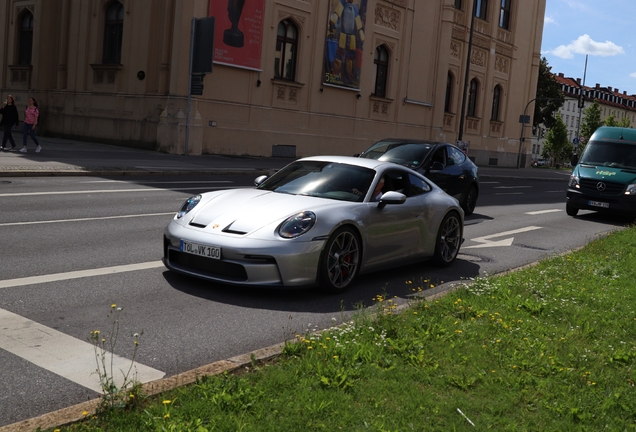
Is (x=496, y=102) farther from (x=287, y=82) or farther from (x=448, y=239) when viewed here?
(x=448, y=239)

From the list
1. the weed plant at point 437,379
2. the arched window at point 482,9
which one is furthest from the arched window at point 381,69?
the weed plant at point 437,379

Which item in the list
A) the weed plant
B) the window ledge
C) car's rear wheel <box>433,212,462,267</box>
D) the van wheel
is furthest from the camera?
the window ledge

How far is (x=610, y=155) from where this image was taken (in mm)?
20328

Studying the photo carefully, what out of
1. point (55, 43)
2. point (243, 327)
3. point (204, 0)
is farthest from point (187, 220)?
point (55, 43)

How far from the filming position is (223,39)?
30.8m

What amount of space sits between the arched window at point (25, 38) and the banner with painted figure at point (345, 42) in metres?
13.5

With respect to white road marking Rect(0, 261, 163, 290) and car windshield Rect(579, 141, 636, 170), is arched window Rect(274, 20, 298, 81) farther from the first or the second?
white road marking Rect(0, 261, 163, 290)

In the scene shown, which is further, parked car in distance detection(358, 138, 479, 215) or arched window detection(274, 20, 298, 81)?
arched window detection(274, 20, 298, 81)

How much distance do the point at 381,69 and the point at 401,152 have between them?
2668cm

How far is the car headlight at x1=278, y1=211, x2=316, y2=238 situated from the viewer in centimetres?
754

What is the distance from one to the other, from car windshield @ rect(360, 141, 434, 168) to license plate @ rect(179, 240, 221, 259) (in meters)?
8.26

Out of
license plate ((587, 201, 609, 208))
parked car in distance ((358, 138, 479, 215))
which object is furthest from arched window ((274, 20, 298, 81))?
parked car in distance ((358, 138, 479, 215))

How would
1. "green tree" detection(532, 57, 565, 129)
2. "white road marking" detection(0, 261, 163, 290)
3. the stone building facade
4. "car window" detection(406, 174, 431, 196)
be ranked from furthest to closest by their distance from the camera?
1. "green tree" detection(532, 57, 565, 129)
2. the stone building facade
3. "car window" detection(406, 174, 431, 196)
4. "white road marking" detection(0, 261, 163, 290)

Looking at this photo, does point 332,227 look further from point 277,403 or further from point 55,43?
point 55,43
